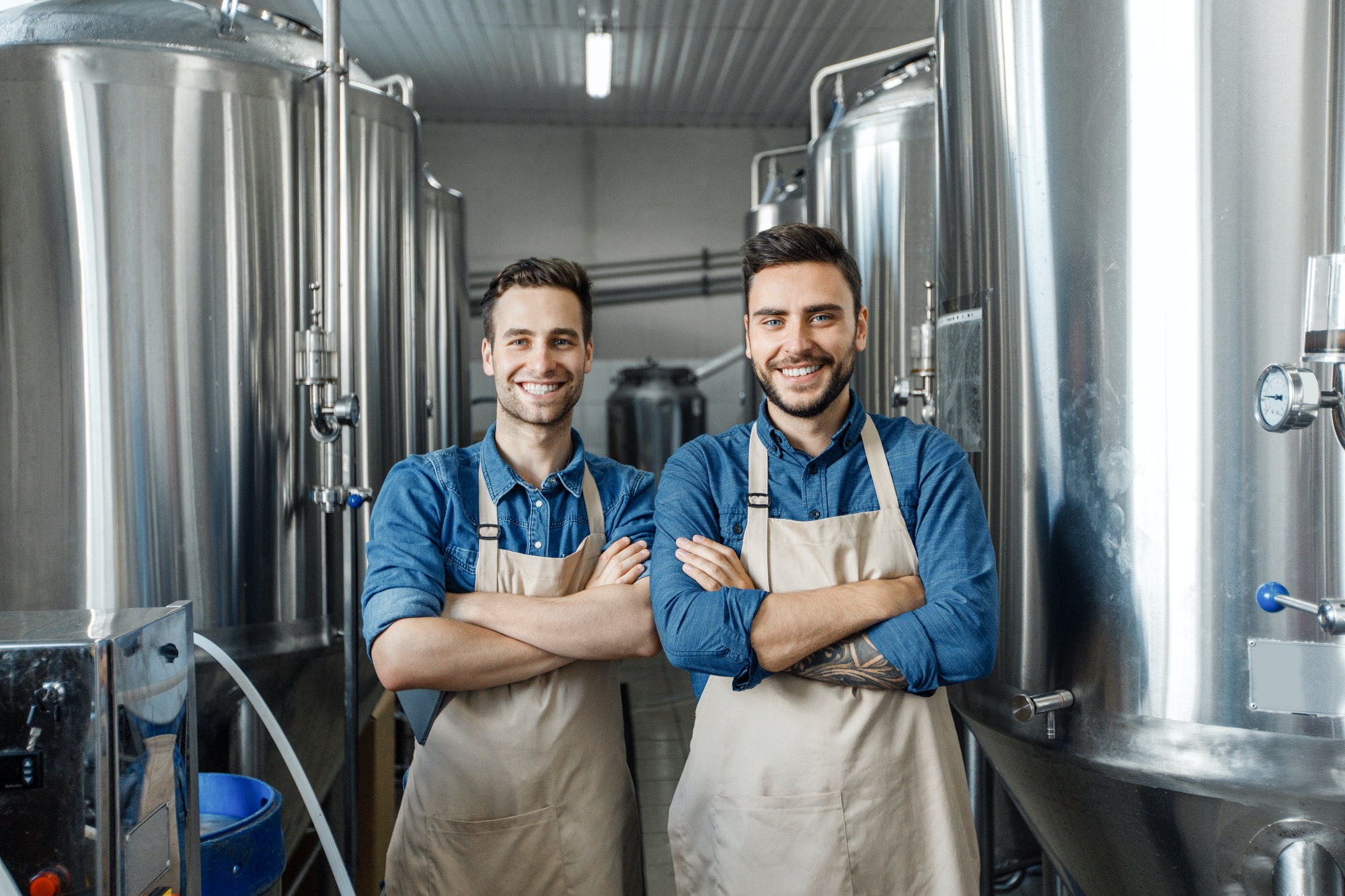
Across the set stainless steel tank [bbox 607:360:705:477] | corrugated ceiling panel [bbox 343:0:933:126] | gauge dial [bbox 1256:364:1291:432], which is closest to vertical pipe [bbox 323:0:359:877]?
gauge dial [bbox 1256:364:1291:432]

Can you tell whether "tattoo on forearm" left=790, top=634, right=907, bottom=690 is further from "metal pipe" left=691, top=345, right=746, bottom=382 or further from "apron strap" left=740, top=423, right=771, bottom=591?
"metal pipe" left=691, top=345, right=746, bottom=382

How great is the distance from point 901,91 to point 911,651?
98.8 inches

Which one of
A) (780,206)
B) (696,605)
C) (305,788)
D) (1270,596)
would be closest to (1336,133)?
(1270,596)

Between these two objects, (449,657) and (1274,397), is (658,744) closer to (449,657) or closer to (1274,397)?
(449,657)

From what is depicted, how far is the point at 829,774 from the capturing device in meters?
1.47

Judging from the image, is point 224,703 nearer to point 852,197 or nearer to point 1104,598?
point 1104,598

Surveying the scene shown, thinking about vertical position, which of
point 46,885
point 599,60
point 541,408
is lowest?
point 46,885

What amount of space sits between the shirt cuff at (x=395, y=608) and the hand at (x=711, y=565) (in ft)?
1.23

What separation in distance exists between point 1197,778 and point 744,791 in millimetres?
632

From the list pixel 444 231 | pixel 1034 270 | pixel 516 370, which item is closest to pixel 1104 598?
pixel 1034 270

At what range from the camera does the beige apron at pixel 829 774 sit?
1472mm

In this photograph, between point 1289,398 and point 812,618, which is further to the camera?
point 812,618

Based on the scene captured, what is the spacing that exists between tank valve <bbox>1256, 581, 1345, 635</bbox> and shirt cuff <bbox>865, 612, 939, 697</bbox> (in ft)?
1.39

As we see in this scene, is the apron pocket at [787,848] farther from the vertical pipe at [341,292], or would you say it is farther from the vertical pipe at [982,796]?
the vertical pipe at [341,292]
